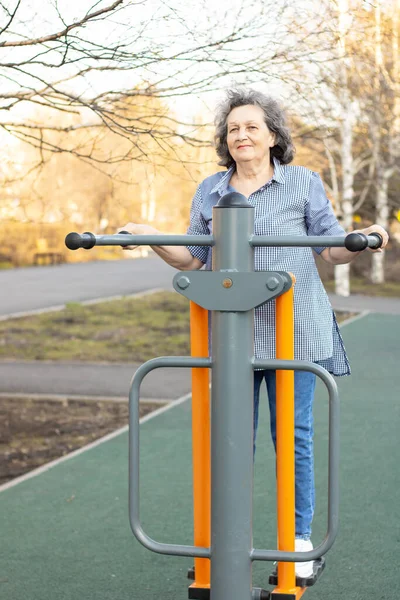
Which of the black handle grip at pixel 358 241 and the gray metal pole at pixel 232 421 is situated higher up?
the black handle grip at pixel 358 241

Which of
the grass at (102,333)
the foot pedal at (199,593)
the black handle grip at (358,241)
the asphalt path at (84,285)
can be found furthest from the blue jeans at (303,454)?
the asphalt path at (84,285)

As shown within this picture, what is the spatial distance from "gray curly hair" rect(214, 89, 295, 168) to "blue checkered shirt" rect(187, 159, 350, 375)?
0.06 metres

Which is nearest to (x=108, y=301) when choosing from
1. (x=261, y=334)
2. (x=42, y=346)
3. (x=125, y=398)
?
(x=42, y=346)

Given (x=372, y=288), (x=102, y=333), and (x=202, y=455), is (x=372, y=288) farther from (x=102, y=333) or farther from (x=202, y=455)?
(x=202, y=455)

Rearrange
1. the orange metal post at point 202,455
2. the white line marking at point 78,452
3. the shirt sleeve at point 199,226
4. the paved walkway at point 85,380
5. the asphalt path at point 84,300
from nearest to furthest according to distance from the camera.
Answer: the orange metal post at point 202,455 < the shirt sleeve at point 199,226 < the white line marking at point 78,452 < the paved walkway at point 85,380 < the asphalt path at point 84,300

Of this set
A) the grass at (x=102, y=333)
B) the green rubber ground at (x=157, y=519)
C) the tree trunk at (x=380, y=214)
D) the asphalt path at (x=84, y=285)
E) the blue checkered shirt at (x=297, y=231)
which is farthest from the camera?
the tree trunk at (x=380, y=214)

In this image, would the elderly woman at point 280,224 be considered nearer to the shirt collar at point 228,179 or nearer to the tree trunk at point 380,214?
the shirt collar at point 228,179

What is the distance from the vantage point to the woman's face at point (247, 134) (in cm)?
321

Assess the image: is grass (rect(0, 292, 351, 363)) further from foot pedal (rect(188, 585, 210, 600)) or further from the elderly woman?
foot pedal (rect(188, 585, 210, 600))

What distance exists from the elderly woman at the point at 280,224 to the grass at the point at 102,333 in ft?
22.7

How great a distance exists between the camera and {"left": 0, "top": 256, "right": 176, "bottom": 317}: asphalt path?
58.4 feet

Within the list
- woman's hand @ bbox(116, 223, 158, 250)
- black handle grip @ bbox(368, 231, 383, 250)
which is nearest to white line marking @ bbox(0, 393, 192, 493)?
woman's hand @ bbox(116, 223, 158, 250)

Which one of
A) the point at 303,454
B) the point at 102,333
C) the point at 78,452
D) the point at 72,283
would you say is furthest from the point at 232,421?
the point at 72,283

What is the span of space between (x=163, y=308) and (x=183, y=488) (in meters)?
11.0
